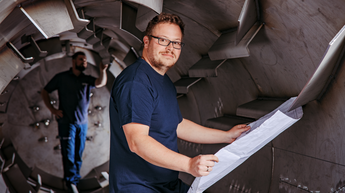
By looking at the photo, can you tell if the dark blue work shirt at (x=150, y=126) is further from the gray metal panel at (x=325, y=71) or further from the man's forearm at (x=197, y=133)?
the gray metal panel at (x=325, y=71)

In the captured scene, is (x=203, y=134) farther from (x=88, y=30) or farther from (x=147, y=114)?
(x=88, y=30)

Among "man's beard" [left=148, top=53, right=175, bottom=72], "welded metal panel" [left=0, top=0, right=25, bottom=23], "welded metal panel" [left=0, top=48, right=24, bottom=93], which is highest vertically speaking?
"welded metal panel" [left=0, top=0, right=25, bottom=23]

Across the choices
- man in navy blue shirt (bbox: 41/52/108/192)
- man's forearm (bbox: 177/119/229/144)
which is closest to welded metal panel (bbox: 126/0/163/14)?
man's forearm (bbox: 177/119/229/144)

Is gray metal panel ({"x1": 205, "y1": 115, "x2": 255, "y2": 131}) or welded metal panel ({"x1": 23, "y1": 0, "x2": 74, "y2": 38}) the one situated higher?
welded metal panel ({"x1": 23, "y1": 0, "x2": 74, "y2": 38})

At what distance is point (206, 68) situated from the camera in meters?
2.20

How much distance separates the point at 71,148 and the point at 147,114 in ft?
10.5

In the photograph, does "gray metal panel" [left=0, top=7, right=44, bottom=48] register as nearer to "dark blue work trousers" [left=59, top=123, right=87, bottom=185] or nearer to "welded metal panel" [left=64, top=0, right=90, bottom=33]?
"welded metal panel" [left=64, top=0, right=90, bottom=33]

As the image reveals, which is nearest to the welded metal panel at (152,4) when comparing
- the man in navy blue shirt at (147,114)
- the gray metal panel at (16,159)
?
the man in navy blue shirt at (147,114)

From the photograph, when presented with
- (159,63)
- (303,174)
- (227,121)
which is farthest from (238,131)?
(227,121)

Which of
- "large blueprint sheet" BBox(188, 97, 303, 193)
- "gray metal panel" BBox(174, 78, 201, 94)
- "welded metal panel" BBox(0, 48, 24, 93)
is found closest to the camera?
"large blueprint sheet" BBox(188, 97, 303, 193)

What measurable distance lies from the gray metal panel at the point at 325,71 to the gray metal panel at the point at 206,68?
30.7 inches

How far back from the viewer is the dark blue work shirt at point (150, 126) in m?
1.26

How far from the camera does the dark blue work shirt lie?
1265 millimetres

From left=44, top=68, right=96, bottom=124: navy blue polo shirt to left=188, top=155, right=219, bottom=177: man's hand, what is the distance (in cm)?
339
